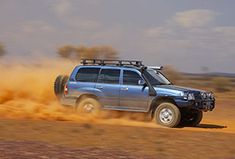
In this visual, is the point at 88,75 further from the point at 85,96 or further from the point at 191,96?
the point at 191,96

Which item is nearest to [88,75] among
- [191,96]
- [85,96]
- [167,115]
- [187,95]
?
[85,96]

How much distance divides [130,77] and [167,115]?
1672mm

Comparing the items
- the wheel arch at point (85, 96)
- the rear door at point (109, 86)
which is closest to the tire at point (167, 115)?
the rear door at point (109, 86)

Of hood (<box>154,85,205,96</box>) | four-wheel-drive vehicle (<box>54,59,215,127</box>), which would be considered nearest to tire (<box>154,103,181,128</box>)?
four-wheel-drive vehicle (<box>54,59,215,127</box>)

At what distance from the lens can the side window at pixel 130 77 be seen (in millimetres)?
16250

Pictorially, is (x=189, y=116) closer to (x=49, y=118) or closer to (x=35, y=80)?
(x=49, y=118)

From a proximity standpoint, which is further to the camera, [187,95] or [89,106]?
[89,106]

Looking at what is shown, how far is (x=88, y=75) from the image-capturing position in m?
16.9

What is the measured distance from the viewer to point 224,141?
11789mm

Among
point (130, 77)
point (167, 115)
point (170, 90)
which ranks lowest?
point (167, 115)

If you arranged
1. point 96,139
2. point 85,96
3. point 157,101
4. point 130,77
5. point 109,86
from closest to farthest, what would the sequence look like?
point 96,139 → point 157,101 → point 130,77 → point 109,86 → point 85,96

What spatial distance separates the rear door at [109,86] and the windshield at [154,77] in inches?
35.5

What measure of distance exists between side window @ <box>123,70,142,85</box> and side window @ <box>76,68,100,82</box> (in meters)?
0.96

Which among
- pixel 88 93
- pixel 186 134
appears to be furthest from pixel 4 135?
pixel 88 93
